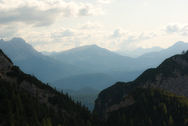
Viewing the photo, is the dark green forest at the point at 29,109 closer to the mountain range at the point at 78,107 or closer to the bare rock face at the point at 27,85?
the mountain range at the point at 78,107

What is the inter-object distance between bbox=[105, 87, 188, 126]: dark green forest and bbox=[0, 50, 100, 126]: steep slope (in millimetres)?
23654

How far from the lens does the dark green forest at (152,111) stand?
399 feet

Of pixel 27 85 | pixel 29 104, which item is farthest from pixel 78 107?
pixel 29 104

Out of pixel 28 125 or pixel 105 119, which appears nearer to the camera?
pixel 28 125

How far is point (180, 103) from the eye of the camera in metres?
133

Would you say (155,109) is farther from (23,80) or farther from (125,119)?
(23,80)

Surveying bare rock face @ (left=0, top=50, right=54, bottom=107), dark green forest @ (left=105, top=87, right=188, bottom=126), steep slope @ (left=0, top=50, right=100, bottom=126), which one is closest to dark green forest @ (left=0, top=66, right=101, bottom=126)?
steep slope @ (left=0, top=50, right=100, bottom=126)

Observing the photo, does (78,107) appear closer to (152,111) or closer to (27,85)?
(27,85)

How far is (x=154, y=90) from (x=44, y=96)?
311 ft

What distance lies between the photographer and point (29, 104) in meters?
102

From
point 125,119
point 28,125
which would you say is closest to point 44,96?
point 28,125

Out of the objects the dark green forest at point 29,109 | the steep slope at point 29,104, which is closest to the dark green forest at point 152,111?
the dark green forest at point 29,109

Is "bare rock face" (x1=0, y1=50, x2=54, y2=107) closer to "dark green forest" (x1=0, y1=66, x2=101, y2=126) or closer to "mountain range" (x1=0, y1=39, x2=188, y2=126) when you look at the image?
"mountain range" (x1=0, y1=39, x2=188, y2=126)

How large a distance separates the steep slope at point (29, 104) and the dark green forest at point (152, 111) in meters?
23.7
